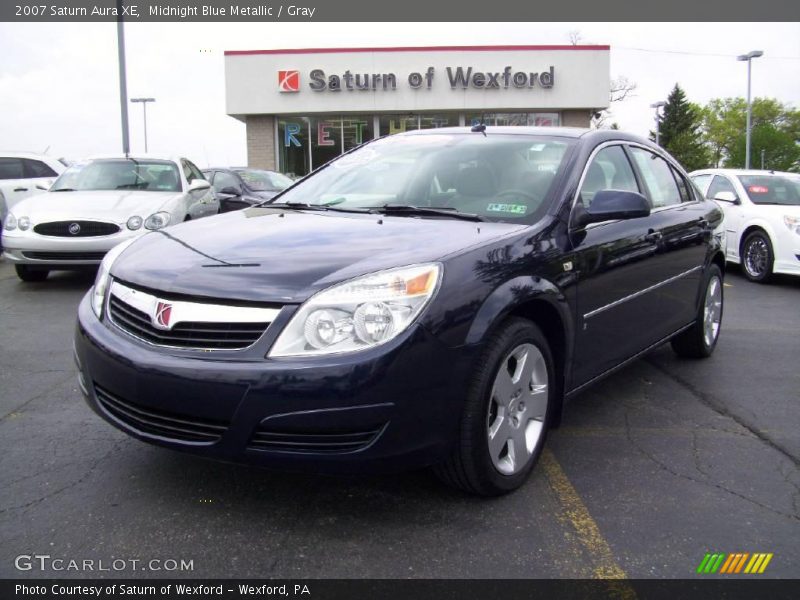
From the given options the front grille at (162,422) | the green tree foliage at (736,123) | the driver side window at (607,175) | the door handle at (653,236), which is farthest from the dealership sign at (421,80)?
the green tree foliage at (736,123)

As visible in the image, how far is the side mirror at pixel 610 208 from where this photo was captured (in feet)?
11.3

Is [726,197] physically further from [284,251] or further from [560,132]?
[284,251]

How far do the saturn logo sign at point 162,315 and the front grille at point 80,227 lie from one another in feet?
18.3

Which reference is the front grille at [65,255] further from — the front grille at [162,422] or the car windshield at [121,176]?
the front grille at [162,422]

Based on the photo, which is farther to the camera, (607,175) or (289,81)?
(289,81)

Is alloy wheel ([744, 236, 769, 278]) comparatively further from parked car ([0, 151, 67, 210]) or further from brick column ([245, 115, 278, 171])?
brick column ([245, 115, 278, 171])

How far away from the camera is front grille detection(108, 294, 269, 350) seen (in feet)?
8.39

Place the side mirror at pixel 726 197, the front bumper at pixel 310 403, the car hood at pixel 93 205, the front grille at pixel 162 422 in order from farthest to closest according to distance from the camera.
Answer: the side mirror at pixel 726 197
the car hood at pixel 93 205
the front grille at pixel 162 422
the front bumper at pixel 310 403

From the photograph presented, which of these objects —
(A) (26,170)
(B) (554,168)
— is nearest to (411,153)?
(B) (554,168)

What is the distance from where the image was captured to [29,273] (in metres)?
8.52

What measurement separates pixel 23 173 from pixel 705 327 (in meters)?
11.2

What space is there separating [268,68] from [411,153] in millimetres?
23694

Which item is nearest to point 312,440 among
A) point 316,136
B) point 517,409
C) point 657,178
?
point 517,409

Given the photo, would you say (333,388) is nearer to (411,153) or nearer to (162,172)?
(411,153)
